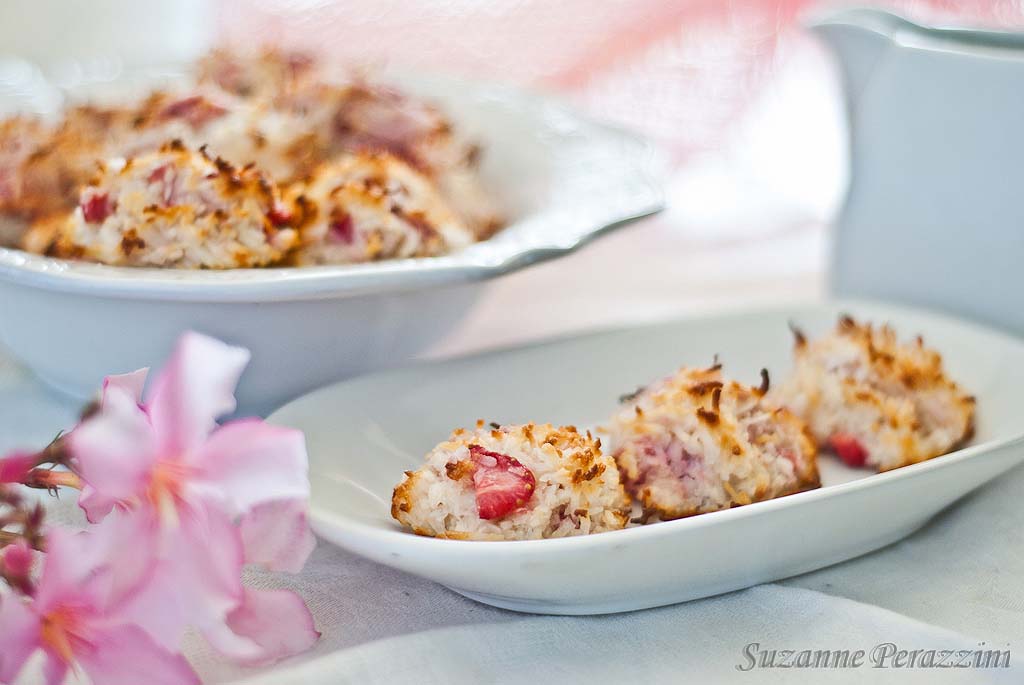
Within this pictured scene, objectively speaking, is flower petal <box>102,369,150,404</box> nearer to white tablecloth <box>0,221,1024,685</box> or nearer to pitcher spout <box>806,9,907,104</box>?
white tablecloth <box>0,221,1024,685</box>

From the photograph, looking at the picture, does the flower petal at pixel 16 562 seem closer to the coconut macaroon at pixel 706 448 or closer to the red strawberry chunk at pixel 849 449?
the coconut macaroon at pixel 706 448

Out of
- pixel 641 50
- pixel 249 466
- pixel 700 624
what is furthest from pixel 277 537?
pixel 641 50

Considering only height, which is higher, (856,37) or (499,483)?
(856,37)

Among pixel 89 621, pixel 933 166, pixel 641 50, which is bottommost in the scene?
pixel 641 50

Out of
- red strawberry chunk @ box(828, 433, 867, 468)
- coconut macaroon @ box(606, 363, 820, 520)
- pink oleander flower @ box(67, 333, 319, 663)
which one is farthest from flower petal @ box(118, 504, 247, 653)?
red strawberry chunk @ box(828, 433, 867, 468)

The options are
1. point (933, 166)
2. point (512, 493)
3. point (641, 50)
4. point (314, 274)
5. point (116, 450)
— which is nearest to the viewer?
point (116, 450)

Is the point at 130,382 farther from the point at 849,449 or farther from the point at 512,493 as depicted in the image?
the point at 849,449
